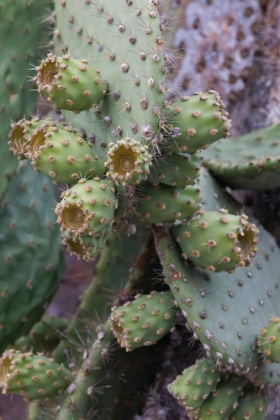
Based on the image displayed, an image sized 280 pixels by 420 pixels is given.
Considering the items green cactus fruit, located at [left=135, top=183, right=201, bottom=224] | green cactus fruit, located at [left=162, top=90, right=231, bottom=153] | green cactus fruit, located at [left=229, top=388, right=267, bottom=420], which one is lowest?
green cactus fruit, located at [left=229, top=388, right=267, bottom=420]

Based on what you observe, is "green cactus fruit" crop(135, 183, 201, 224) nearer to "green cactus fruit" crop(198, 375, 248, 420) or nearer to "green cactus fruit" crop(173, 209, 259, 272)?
"green cactus fruit" crop(173, 209, 259, 272)

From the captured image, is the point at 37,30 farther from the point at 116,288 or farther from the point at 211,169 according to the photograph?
the point at 116,288

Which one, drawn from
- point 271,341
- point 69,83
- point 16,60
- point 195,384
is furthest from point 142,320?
point 16,60

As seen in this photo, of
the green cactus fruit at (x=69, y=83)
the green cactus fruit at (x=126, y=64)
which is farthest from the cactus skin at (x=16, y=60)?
the green cactus fruit at (x=69, y=83)

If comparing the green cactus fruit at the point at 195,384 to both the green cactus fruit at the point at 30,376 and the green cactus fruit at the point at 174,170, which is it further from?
the green cactus fruit at the point at 174,170

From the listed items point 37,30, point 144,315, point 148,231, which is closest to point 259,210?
point 148,231

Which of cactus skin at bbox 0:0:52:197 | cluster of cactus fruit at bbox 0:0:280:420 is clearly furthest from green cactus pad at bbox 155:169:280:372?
cactus skin at bbox 0:0:52:197

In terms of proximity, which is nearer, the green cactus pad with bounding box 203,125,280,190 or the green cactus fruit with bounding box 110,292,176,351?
the green cactus fruit with bounding box 110,292,176,351
